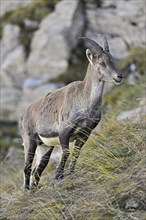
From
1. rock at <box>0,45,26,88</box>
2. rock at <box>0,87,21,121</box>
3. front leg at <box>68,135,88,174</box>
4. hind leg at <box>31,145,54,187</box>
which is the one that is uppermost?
front leg at <box>68,135,88,174</box>

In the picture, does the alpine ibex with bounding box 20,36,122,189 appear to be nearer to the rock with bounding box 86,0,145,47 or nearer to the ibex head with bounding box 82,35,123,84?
the ibex head with bounding box 82,35,123,84

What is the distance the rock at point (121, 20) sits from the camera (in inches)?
661

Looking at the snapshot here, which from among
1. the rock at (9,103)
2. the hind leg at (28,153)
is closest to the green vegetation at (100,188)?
the hind leg at (28,153)

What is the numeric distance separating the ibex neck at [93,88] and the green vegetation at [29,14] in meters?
10.7

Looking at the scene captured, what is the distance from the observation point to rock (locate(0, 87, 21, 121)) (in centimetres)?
1752

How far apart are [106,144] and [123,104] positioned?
465 centimetres

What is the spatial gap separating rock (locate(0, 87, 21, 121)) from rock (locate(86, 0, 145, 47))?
2.91 m

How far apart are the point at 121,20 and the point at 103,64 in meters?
9.73

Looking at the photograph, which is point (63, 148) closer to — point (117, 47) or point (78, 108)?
point (78, 108)

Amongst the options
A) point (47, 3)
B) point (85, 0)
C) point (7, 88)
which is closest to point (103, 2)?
point (85, 0)

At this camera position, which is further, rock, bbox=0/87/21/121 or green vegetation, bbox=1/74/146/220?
rock, bbox=0/87/21/121

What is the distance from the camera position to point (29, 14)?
62.7 ft

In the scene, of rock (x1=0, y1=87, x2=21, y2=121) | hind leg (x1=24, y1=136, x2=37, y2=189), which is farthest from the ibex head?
rock (x1=0, y1=87, x2=21, y2=121)

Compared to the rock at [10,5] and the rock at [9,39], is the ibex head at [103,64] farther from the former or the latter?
the rock at [10,5]
